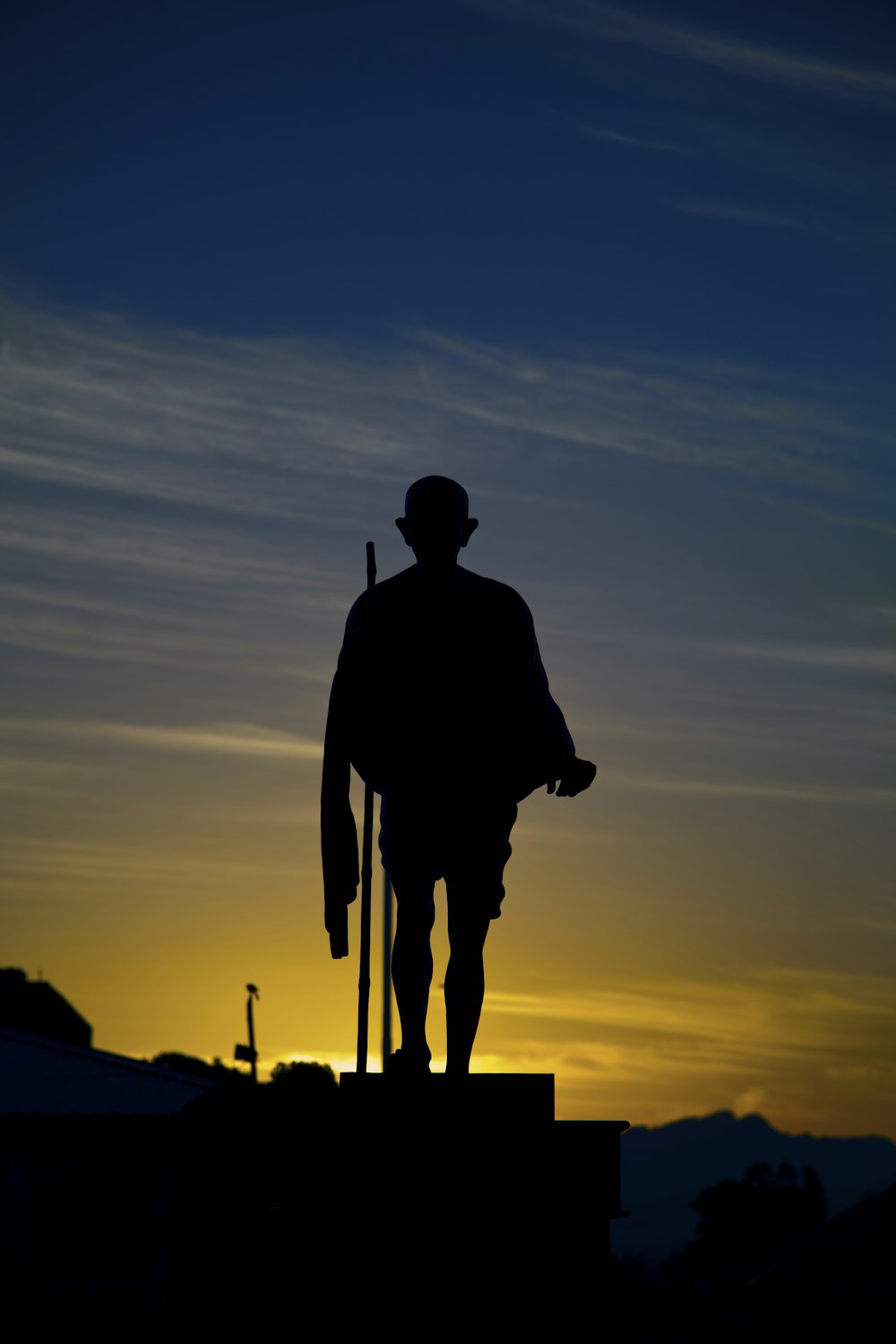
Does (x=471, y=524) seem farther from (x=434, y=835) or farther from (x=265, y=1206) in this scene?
(x=265, y=1206)

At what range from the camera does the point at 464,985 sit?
345 inches

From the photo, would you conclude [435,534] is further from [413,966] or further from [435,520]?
[413,966]

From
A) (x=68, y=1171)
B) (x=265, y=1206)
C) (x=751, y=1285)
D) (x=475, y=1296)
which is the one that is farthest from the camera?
(x=751, y=1285)

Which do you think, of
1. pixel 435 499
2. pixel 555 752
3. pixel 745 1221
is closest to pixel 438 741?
pixel 555 752

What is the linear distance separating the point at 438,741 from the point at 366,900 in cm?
122

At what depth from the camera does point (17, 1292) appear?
29.2m

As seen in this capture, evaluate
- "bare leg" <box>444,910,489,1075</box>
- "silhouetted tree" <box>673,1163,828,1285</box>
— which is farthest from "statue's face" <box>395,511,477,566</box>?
"silhouetted tree" <box>673,1163,828,1285</box>

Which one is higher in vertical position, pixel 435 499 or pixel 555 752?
pixel 435 499

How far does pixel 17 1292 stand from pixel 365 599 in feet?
77.9

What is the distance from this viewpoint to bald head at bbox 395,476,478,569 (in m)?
8.92

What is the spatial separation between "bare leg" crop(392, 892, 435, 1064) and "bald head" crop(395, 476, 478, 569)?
1.75 metres

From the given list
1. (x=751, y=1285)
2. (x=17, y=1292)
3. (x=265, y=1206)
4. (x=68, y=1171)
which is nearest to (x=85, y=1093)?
(x=68, y=1171)

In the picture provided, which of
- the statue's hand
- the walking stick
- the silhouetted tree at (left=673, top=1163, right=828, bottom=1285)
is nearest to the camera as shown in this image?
the walking stick

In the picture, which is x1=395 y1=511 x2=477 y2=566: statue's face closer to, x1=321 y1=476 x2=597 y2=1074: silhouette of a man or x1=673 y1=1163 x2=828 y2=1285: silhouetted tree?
x1=321 y1=476 x2=597 y2=1074: silhouette of a man
